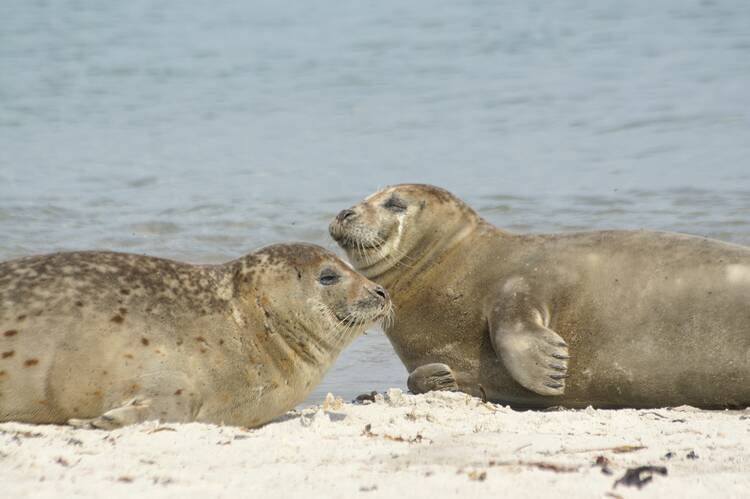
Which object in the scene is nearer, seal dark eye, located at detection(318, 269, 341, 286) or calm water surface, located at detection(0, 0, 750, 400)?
seal dark eye, located at detection(318, 269, 341, 286)

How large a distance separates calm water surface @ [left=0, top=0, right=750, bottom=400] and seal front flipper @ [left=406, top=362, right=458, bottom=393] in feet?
1.79

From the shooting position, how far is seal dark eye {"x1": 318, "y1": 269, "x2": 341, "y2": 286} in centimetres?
563

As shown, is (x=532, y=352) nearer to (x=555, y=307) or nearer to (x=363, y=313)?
(x=555, y=307)

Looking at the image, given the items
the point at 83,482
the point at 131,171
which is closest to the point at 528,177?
the point at 131,171

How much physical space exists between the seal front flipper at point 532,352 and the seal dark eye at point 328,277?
0.95 m

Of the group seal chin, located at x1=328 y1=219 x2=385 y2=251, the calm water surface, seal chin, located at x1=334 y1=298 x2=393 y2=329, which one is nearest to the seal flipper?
seal chin, located at x1=334 y1=298 x2=393 y2=329

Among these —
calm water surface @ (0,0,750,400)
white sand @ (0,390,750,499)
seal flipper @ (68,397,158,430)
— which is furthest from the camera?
calm water surface @ (0,0,750,400)

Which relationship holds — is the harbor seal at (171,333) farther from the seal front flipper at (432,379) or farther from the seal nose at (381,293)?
the seal front flipper at (432,379)

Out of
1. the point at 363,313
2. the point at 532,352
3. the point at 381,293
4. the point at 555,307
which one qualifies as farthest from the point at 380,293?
the point at 555,307

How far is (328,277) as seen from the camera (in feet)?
18.5

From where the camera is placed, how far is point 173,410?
16.6 ft

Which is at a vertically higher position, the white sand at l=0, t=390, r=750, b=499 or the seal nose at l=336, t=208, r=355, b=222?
the seal nose at l=336, t=208, r=355, b=222

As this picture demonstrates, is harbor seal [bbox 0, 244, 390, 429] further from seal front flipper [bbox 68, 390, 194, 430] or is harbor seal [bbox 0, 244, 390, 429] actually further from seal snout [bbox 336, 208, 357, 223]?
seal snout [bbox 336, 208, 357, 223]

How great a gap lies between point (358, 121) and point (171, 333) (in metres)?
12.0
